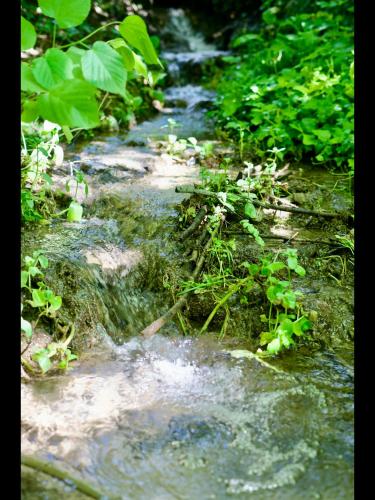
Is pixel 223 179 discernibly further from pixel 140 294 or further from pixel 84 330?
pixel 84 330

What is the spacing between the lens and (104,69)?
1.71 m

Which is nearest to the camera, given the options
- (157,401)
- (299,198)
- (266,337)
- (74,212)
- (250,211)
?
(157,401)

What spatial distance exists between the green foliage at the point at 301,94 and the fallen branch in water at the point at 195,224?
1.28m

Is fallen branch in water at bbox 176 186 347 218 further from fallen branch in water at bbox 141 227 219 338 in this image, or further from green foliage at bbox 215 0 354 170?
green foliage at bbox 215 0 354 170

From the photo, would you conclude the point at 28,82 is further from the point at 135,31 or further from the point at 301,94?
the point at 301,94

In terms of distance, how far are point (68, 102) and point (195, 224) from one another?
6.58ft

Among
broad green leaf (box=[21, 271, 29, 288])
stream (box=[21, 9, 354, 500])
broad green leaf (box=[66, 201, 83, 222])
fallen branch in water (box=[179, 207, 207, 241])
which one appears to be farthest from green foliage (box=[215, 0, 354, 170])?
broad green leaf (box=[21, 271, 29, 288])

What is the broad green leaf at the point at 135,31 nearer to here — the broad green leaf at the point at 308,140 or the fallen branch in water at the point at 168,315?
the fallen branch in water at the point at 168,315

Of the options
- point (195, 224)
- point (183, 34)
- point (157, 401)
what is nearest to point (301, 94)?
point (195, 224)

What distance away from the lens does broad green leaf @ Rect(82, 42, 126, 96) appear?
1696 millimetres
